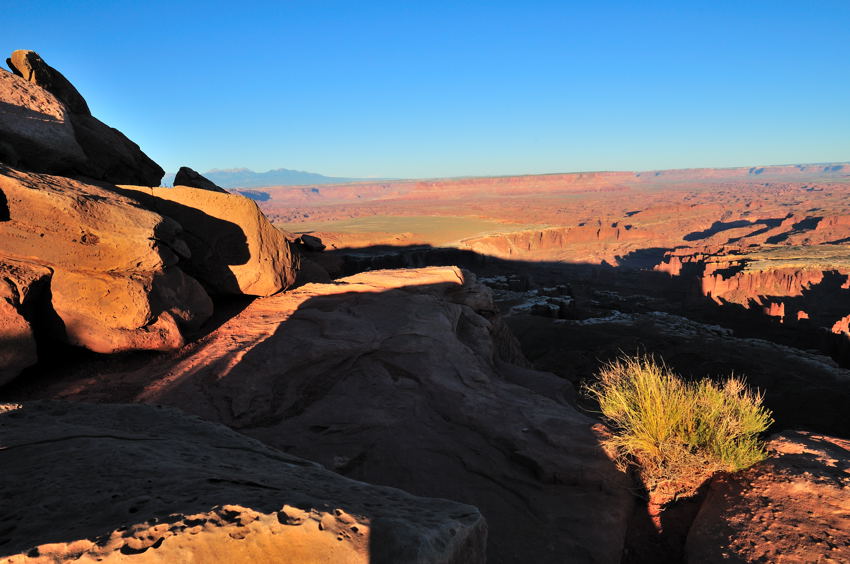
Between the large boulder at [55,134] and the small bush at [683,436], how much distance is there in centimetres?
790

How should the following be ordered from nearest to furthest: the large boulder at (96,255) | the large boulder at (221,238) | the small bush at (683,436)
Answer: the small bush at (683,436) < the large boulder at (96,255) < the large boulder at (221,238)

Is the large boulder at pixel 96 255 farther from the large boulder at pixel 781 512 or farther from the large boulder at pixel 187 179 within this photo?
the large boulder at pixel 781 512

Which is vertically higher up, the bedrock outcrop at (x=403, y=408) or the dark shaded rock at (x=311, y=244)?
the dark shaded rock at (x=311, y=244)

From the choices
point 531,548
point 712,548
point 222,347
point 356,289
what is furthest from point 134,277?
point 712,548

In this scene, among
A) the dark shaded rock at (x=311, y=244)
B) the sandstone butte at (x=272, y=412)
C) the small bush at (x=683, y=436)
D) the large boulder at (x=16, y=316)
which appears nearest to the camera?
the sandstone butte at (x=272, y=412)

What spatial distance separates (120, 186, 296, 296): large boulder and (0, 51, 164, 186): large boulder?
3.02ft

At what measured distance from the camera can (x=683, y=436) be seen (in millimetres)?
4117

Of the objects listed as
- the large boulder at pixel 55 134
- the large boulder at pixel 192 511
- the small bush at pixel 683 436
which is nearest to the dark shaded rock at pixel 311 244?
the large boulder at pixel 55 134

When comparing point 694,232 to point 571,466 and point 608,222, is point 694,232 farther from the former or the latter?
point 571,466

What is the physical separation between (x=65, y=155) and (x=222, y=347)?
12.9 feet

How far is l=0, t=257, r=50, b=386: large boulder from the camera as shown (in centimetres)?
479

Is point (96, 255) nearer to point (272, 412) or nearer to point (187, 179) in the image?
point (272, 412)

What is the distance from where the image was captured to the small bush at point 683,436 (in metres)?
3.97

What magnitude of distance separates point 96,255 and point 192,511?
4984 mm
